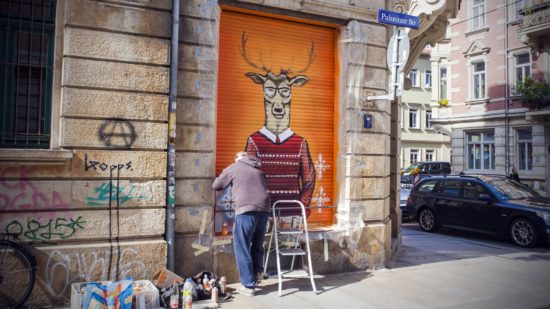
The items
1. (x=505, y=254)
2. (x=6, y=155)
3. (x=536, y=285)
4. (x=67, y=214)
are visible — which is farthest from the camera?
(x=505, y=254)

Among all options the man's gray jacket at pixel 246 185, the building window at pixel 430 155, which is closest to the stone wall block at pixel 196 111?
the man's gray jacket at pixel 246 185

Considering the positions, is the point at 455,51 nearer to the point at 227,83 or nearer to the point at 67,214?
the point at 227,83

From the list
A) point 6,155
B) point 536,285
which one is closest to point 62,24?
point 6,155

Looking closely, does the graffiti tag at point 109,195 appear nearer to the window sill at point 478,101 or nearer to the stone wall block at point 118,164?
the stone wall block at point 118,164

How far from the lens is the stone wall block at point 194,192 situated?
6340mm

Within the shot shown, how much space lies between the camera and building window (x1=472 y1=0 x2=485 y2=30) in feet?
86.7

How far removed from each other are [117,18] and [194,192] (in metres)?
2.54

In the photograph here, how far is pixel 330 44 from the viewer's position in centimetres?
805

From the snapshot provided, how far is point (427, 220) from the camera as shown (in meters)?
13.0

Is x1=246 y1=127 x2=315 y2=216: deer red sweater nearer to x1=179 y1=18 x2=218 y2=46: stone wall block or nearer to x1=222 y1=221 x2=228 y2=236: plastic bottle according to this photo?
x1=222 y1=221 x2=228 y2=236: plastic bottle

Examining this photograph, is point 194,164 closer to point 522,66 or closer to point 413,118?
point 522,66

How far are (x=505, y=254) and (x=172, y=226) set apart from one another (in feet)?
23.8

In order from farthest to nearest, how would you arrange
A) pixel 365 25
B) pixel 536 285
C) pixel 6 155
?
pixel 365 25 → pixel 536 285 → pixel 6 155

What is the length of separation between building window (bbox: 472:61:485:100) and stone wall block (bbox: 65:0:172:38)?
79.9ft
